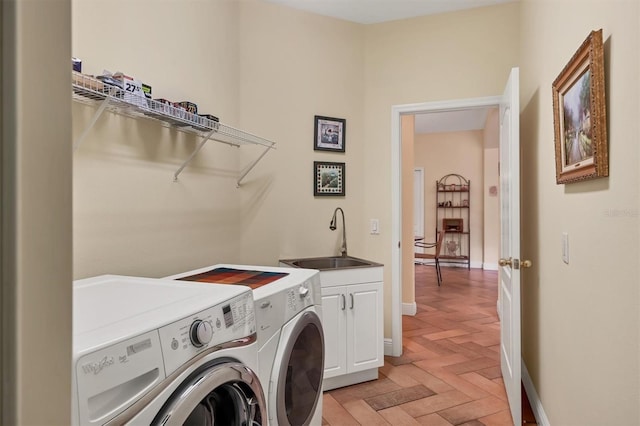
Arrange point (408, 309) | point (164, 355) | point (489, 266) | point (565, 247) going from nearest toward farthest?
point (164, 355) → point (565, 247) → point (408, 309) → point (489, 266)

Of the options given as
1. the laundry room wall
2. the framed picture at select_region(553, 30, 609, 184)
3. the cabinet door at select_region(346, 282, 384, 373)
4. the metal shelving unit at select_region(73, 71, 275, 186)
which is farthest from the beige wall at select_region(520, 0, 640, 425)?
the laundry room wall

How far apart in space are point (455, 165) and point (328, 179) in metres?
5.52

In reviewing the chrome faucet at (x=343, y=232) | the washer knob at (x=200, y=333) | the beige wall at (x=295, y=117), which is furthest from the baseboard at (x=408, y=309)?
the washer knob at (x=200, y=333)

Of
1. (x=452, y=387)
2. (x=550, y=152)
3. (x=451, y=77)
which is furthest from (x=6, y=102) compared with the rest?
(x=451, y=77)

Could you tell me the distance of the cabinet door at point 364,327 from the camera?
8.41 feet

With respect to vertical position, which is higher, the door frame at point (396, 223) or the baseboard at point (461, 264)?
the door frame at point (396, 223)

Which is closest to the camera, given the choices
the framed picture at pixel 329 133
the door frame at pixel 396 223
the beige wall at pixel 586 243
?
the beige wall at pixel 586 243

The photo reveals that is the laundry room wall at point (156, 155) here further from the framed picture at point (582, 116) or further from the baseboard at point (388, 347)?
the framed picture at point (582, 116)

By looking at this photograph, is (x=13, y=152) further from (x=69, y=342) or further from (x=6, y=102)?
(x=69, y=342)

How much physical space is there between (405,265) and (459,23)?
2400 millimetres

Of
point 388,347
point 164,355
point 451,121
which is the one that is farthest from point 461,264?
point 164,355

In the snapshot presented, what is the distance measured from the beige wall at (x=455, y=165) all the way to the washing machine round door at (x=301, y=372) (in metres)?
6.51

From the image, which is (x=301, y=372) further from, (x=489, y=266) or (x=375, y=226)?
(x=489, y=266)

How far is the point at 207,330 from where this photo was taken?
1.08m
